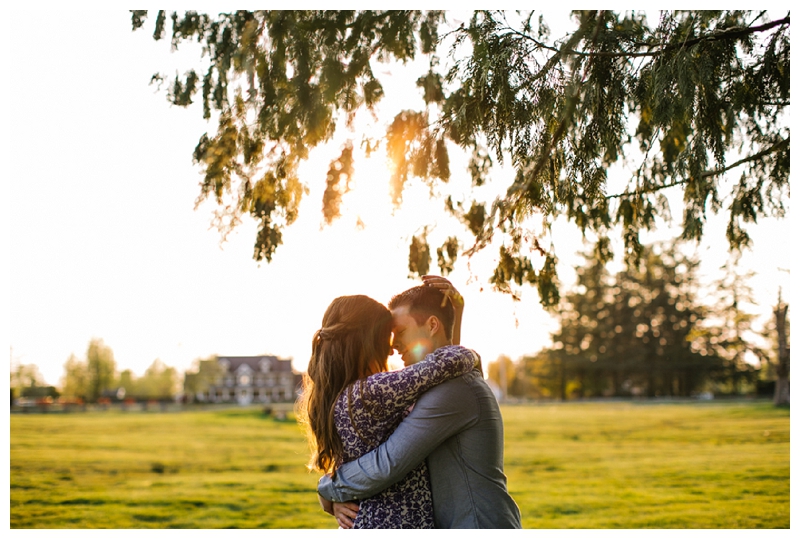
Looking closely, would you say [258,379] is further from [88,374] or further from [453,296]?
[453,296]

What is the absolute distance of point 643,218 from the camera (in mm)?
3715

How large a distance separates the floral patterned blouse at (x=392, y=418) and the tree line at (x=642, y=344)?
29474 millimetres

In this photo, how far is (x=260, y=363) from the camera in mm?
51250

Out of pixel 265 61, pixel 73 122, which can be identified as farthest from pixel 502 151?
pixel 73 122

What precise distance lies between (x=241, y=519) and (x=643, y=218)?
5.09 m

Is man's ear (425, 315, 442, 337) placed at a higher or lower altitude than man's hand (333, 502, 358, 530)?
higher

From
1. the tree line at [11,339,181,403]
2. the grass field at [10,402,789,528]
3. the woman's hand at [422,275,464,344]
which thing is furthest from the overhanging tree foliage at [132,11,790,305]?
the tree line at [11,339,181,403]

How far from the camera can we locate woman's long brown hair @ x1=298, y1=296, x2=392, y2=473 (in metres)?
2.10

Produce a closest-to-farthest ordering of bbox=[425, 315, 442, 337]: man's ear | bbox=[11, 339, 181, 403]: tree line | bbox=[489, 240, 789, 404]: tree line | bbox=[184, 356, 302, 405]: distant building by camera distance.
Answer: bbox=[425, 315, 442, 337]: man's ear < bbox=[11, 339, 181, 403]: tree line < bbox=[489, 240, 789, 404]: tree line < bbox=[184, 356, 302, 405]: distant building

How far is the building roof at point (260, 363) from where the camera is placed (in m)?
51.2

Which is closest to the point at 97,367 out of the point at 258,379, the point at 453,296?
the point at 258,379

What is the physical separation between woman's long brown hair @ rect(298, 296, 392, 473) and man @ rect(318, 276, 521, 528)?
0.11 meters

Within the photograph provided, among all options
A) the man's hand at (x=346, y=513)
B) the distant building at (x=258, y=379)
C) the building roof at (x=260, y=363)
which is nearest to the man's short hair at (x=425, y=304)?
the man's hand at (x=346, y=513)

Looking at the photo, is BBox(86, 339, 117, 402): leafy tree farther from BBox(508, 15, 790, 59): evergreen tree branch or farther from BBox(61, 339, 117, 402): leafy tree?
BBox(508, 15, 790, 59): evergreen tree branch
